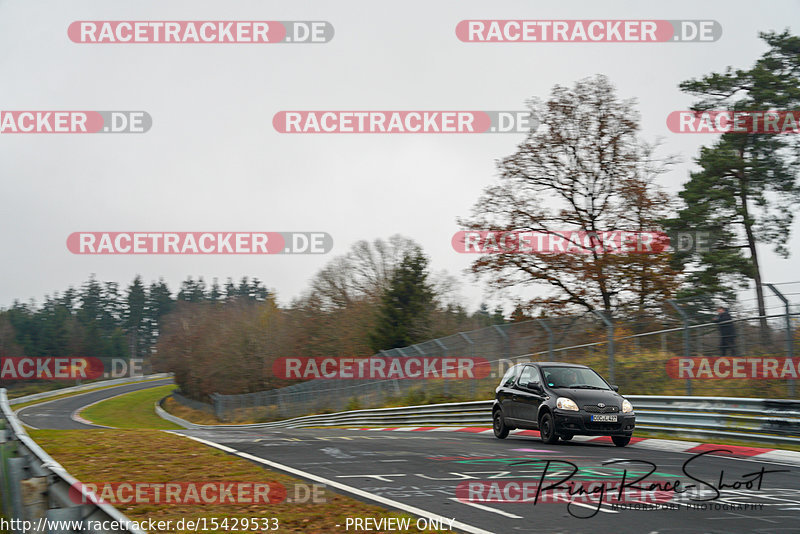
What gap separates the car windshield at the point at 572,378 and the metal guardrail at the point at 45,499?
32.9 feet

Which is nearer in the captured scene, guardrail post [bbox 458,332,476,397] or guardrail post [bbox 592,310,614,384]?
guardrail post [bbox 592,310,614,384]

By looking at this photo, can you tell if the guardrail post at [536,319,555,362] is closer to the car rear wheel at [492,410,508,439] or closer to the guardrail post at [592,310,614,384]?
the guardrail post at [592,310,614,384]

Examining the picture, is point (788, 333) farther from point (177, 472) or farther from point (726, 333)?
point (177, 472)

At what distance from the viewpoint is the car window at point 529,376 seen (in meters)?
15.3

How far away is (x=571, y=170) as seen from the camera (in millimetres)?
28703

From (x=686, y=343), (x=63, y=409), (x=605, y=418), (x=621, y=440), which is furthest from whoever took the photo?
(x=63, y=409)

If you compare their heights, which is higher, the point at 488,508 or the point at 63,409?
the point at 488,508

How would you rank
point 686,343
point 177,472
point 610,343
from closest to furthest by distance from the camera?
point 177,472 < point 686,343 < point 610,343

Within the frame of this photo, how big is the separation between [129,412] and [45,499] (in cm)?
7695

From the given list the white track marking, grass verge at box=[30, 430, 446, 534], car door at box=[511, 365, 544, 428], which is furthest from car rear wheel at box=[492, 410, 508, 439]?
the white track marking

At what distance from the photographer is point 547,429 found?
561 inches

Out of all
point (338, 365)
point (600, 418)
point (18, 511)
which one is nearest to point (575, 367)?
point (600, 418)

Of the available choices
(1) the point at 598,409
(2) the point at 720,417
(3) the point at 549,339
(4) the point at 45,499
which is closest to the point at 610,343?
(3) the point at 549,339

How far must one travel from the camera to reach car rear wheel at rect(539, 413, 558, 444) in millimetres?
14047
